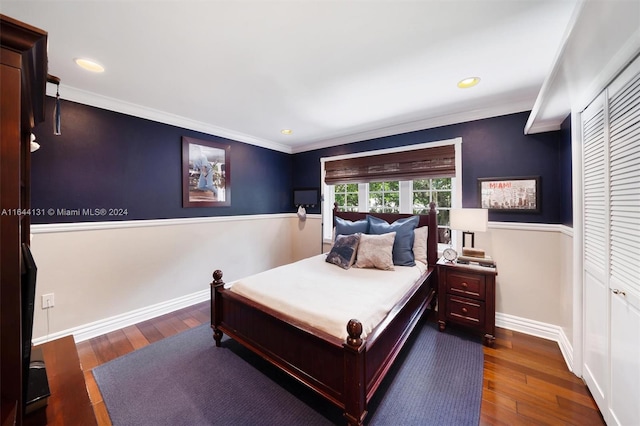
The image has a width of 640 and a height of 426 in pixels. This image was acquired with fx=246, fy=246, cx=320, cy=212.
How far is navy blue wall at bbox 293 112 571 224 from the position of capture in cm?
244

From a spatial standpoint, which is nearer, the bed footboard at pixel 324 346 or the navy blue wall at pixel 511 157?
the bed footboard at pixel 324 346

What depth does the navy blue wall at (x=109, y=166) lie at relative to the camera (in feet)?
7.46

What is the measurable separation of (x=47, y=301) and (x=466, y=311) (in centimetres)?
395

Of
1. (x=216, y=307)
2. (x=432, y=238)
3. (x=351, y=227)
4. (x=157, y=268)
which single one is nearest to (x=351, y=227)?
(x=351, y=227)

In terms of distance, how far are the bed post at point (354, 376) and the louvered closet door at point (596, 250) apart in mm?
1507

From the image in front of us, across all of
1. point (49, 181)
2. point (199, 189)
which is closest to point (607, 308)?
point (199, 189)

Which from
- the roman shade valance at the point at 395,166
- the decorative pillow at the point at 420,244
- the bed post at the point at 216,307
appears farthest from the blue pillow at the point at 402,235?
the bed post at the point at 216,307

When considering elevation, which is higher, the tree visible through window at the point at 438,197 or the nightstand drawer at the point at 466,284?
the tree visible through window at the point at 438,197

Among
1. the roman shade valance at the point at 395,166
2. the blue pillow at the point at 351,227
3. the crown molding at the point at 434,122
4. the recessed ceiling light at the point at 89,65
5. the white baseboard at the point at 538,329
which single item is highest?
the recessed ceiling light at the point at 89,65

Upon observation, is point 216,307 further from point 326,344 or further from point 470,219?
point 470,219

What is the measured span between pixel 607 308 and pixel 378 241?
5.50 ft

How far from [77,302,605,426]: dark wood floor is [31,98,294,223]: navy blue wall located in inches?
49.8

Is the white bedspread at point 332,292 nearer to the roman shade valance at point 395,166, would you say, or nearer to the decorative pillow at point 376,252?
the decorative pillow at point 376,252

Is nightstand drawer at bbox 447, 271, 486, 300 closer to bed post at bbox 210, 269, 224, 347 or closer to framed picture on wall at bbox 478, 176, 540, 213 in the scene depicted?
framed picture on wall at bbox 478, 176, 540, 213
